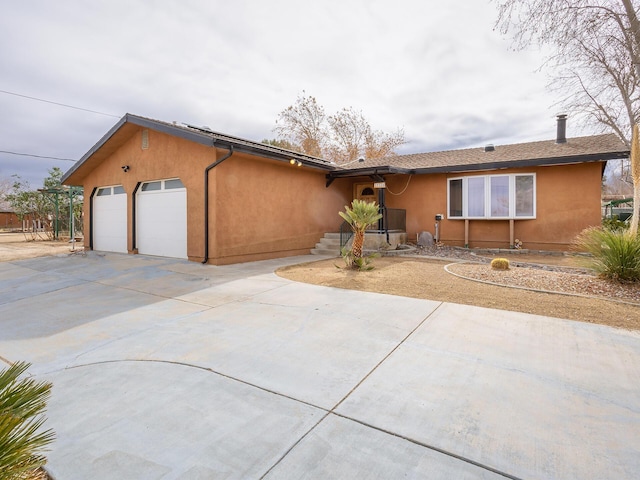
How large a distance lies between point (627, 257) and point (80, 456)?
26.4ft

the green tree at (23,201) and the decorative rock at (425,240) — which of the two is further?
the green tree at (23,201)

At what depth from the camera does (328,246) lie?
40.2ft

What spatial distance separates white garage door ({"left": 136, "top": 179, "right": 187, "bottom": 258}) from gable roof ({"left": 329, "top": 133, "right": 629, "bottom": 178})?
6.18 metres

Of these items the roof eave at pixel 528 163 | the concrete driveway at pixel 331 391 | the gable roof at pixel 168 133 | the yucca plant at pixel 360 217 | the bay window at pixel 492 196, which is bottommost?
the concrete driveway at pixel 331 391

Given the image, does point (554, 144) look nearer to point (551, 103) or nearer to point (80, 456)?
point (551, 103)

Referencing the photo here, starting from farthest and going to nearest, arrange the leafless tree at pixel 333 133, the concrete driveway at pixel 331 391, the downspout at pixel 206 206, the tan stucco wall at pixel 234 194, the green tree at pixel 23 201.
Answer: the leafless tree at pixel 333 133 < the green tree at pixel 23 201 < the tan stucco wall at pixel 234 194 < the downspout at pixel 206 206 < the concrete driveway at pixel 331 391

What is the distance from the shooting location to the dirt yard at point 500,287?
15.2 ft

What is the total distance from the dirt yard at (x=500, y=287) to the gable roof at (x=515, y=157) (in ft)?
16.3

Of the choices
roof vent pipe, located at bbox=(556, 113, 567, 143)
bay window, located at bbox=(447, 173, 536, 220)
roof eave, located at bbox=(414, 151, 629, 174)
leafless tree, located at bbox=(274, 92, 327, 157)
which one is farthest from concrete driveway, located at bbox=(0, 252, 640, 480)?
leafless tree, located at bbox=(274, 92, 327, 157)

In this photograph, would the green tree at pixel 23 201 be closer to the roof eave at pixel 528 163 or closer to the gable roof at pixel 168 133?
the gable roof at pixel 168 133

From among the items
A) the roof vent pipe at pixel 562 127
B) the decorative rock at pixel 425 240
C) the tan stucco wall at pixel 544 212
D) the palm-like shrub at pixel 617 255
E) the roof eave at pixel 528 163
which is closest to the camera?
the palm-like shrub at pixel 617 255

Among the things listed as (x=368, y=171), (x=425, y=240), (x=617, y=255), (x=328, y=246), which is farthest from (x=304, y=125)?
(x=617, y=255)

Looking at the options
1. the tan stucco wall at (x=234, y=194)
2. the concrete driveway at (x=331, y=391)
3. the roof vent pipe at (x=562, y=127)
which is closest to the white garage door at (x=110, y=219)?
the tan stucco wall at (x=234, y=194)

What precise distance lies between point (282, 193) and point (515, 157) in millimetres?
8511
